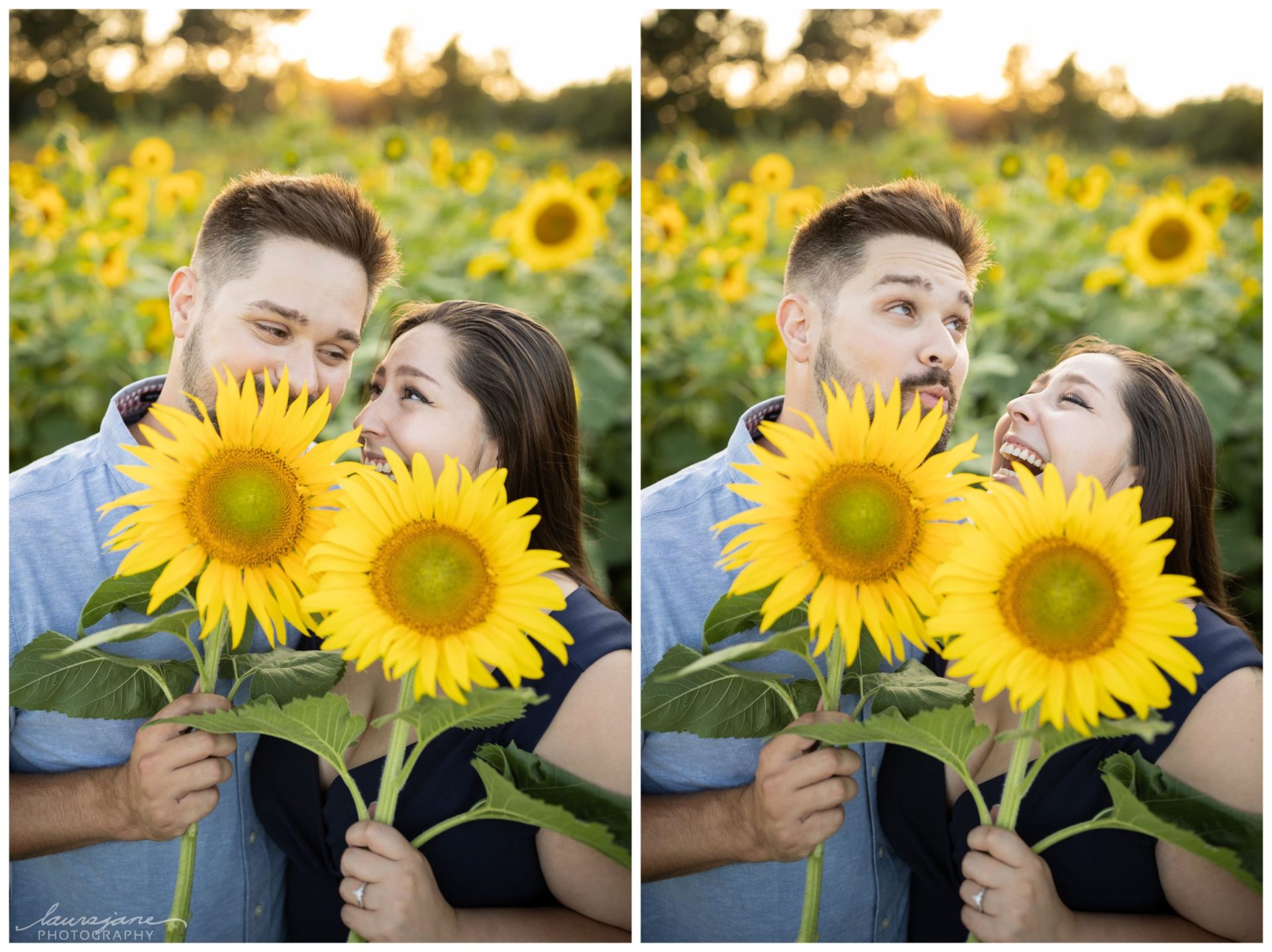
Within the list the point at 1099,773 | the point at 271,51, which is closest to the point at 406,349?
the point at 271,51

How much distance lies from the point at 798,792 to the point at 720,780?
0.48 ft

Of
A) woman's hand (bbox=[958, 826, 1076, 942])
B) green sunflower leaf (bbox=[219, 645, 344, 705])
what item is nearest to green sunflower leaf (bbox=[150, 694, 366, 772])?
green sunflower leaf (bbox=[219, 645, 344, 705])

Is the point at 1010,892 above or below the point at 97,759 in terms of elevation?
below

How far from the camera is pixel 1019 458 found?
219cm

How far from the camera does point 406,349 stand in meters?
2.22

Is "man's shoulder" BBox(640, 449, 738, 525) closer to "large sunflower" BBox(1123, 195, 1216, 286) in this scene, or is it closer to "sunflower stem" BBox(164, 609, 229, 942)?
"sunflower stem" BBox(164, 609, 229, 942)

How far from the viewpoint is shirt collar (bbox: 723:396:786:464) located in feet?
7.36

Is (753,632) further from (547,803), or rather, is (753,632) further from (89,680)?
(89,680)

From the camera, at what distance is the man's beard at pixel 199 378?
2176 millimetres

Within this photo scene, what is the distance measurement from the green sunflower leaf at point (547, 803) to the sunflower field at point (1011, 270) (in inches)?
21.9

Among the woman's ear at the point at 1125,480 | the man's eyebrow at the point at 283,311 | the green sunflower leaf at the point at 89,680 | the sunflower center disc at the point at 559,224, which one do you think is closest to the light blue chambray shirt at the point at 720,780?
the sunflower center disc at the point at 559,224

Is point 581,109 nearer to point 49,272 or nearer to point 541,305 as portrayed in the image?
point 541,305

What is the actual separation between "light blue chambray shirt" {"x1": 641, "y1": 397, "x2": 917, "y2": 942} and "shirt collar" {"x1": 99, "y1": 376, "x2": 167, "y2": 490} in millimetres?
888

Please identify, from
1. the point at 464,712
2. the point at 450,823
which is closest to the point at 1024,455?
the point at 464,712
